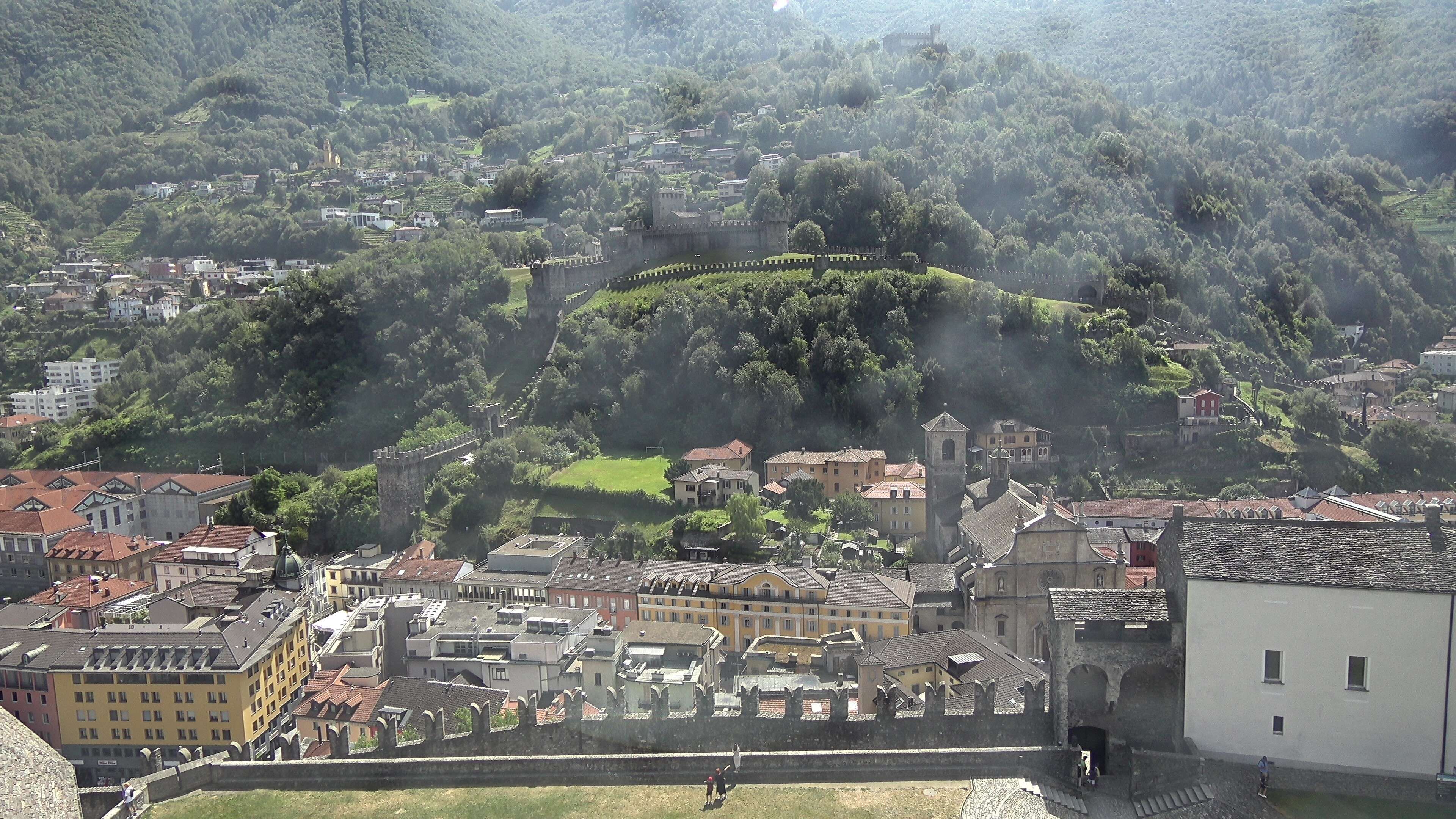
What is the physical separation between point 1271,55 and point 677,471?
335 feet

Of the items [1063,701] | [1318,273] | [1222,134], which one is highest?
[1222,134]

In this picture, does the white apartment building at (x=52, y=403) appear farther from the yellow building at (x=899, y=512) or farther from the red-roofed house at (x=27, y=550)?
the yellow building at (x=899, y=512)

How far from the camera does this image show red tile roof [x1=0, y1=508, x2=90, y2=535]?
5128cm

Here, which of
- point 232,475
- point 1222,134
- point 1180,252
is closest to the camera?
point 232,475

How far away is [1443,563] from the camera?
58.3 feet

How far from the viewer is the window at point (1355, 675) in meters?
18.0

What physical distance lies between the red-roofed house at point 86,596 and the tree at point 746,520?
23.4m

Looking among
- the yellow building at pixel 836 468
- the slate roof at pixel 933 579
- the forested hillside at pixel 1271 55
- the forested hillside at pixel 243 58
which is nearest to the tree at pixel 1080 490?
the yellow building at pixel 836 468

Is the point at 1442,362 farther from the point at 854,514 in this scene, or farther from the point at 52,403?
the point at 52,403

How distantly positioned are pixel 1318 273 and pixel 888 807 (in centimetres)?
7235

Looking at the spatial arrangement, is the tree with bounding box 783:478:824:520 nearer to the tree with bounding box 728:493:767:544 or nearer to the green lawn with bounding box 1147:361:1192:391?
the tree with bounding box 728:493:767:544

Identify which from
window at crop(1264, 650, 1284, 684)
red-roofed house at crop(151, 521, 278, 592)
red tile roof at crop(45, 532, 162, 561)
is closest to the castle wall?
red-roofed house at crop(151, 521, 278, 592)

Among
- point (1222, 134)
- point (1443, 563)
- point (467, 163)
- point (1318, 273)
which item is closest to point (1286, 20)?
point (1222, 134)

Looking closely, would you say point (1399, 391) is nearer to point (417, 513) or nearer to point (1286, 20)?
point (417, 513)
